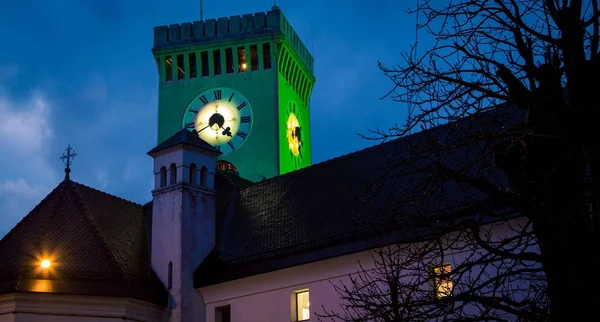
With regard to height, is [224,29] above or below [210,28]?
below

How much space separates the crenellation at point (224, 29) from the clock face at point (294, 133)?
385 centimetres

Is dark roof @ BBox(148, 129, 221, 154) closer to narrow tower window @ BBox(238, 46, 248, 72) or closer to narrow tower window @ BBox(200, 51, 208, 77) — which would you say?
narrow tower window @ BBox(238, 46, 248, 72)

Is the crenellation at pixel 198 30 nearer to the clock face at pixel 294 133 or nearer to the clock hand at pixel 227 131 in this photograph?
the clock hand at pixel 227 131

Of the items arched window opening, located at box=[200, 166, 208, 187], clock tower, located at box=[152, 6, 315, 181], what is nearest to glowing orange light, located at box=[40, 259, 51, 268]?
arched window opening, located at box=[200, 166, 208, 187]

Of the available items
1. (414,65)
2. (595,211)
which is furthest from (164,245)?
(595,211)

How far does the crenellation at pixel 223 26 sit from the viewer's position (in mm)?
56619

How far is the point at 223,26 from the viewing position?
186 feet

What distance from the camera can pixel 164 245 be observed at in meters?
32.8

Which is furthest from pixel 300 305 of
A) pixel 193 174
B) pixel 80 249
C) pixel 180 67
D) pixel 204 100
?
pixel 180 67

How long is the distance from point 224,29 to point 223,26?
0.22m

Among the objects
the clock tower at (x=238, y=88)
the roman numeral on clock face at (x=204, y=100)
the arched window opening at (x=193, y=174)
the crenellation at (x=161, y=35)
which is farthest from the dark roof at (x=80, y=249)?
→ the crenellation at (x=161, y=35)

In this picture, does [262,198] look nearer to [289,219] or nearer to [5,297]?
[289,219]

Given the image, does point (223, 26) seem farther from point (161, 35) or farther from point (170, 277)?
point (170, 277)

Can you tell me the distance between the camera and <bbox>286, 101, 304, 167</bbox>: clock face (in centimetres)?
5628
